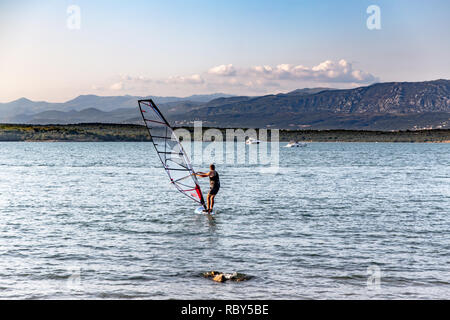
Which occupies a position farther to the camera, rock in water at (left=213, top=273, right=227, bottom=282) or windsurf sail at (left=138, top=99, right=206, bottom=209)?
windsurf sail at (left=138, top=99, right=206, bottom=209)

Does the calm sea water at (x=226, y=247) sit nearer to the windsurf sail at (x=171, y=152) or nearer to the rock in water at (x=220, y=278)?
the rock in water at (x=220, y=278)

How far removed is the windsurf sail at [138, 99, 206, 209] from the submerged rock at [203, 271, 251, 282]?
8143mm

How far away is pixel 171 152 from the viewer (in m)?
22.0

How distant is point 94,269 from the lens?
13.4m

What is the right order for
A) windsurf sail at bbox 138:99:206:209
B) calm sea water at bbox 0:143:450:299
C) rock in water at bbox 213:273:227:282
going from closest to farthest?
calm sea water at bbox 0:143:450:299
rock in water at bbox 213:273:227:282
windsurf sail at bbox 138:99:206:209

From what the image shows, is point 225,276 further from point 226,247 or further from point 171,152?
point 171,152

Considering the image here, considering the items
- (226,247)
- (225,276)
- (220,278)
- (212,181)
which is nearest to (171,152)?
(212,181)

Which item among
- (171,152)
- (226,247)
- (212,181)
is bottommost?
(226,247)

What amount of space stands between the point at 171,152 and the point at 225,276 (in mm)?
10323

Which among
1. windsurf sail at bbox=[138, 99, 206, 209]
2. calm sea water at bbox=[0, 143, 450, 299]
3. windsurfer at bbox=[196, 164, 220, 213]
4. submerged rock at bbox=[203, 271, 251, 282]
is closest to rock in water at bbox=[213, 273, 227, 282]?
submerged rock at bbox=[203, 271, 251, 282]

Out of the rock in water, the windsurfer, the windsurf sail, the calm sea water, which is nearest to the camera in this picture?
the calm sea water

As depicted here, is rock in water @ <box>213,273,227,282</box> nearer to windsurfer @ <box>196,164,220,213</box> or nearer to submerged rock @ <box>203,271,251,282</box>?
submerged rock @ <box>203,271,251,282</box>

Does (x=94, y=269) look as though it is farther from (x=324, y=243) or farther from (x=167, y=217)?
(x=167, y=217)

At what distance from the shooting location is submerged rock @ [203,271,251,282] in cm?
1235
